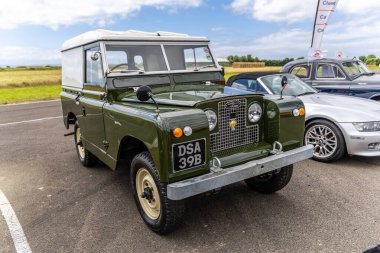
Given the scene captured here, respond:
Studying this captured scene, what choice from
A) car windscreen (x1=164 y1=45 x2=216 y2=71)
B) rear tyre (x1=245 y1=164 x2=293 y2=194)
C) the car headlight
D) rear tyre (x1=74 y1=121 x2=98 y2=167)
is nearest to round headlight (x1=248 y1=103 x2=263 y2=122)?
rear tyre (x1=245 y1=164 x2=293 y2=194)

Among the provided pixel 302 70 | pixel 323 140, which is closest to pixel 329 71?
pixel 302 70

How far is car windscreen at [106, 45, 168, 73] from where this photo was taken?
14.1ft

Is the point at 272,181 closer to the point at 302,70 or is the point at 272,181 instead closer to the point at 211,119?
the point at 211,119

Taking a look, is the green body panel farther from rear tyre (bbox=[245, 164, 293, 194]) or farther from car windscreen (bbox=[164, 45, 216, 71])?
rear tyre (bbox=[245, 164, 293, 194])

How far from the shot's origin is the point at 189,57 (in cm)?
486

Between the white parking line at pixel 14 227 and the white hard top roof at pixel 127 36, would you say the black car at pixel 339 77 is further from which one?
the white parking line at pixel 14 227

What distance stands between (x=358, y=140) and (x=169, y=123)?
12.2 ft

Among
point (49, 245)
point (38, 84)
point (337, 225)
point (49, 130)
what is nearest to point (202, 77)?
point (337, 225)

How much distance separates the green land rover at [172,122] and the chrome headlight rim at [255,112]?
0.04ft

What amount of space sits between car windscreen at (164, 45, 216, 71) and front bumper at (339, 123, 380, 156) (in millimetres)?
2463

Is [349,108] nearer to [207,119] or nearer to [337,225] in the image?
[337,225]

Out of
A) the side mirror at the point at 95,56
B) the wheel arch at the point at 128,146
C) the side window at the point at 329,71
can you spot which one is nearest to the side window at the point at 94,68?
the side mirror at the point at 95,56

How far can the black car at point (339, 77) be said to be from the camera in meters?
8.12

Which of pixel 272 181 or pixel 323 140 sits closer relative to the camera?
pixel 272 181
